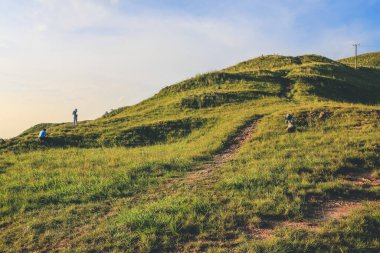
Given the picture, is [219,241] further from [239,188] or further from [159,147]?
[159,147]

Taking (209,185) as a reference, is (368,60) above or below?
above

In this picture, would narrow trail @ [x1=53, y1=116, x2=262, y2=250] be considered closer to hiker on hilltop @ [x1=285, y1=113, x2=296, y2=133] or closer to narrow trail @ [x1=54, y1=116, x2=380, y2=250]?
narrow trail @ [x1=54, y1=116, x2=380, y2=250]

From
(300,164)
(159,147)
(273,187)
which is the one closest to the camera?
(273,187)

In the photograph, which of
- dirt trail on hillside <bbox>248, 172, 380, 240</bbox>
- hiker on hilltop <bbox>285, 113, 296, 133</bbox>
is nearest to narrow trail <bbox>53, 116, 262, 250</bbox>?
hiker on hilltop <bbox>285, 113, 296, 133</bbox>

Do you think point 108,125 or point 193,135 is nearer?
point 193,135

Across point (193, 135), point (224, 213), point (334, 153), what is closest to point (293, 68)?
point (193, 135)

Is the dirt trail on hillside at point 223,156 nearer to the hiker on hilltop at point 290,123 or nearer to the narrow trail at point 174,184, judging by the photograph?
the narrow trail at point 174,184

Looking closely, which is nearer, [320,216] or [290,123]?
[320,216]

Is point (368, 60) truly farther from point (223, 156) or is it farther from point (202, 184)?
point (202, 184)

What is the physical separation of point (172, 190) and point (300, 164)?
511cm

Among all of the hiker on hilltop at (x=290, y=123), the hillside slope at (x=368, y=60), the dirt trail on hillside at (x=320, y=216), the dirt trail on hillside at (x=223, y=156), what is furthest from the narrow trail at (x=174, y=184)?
the hillside slope at (x=368, y=60)

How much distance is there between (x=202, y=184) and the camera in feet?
43.4

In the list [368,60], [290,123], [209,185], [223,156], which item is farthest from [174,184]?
[368,60]

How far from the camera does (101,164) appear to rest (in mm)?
17688
